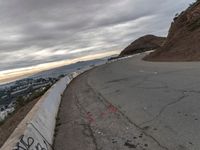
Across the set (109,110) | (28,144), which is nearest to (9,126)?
(109,110)

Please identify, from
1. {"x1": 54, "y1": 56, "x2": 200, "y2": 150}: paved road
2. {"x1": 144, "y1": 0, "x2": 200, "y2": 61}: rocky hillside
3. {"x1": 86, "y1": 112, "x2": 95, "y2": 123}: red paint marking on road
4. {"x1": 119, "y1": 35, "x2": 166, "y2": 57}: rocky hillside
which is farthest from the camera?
{"x1": 119, "y1": 35, "x2": 166, "y2": 57}: rocky hillside

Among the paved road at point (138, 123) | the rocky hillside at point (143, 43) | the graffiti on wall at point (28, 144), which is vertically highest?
the graffiti on wall at point (28, 144)

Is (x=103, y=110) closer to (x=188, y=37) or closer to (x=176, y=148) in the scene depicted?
(x=176, y=148)

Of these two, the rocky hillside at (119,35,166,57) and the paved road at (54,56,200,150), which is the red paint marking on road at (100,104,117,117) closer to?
the paved road at (54,56,200,150)

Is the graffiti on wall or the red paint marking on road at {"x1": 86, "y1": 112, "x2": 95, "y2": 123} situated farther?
the red paint marking on road at {"x1": 86, "y1": 112, "x2": 95, "y2": 123}

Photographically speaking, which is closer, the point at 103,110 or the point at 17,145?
the point at 17,145

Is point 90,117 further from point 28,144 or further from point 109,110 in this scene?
point 28,144

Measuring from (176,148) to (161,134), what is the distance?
1.01 m

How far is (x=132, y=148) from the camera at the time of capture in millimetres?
6355

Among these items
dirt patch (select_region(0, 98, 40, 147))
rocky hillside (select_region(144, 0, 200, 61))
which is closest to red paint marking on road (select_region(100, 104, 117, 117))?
dirt patch (select_region(0, 98, 40, 147))

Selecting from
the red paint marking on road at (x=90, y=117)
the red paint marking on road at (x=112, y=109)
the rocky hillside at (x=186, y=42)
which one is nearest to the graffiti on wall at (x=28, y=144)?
the red paint marking on road at (x=90, y=117)

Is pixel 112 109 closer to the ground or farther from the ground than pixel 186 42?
closer to the ground

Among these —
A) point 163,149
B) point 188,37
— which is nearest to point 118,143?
point 163,149

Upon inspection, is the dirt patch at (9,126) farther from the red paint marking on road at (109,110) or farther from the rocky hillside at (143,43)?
the rocky hillside at (143,43)
